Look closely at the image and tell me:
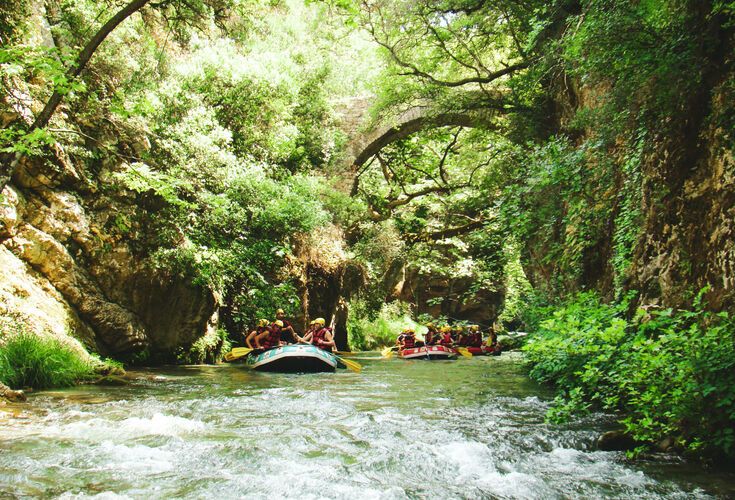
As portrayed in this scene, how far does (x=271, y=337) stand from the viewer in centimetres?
1127

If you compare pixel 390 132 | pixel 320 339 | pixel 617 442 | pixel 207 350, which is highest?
pixel 390 132

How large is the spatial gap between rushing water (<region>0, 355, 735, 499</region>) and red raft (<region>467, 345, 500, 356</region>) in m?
9.69

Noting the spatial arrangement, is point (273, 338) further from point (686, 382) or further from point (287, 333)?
point (686, 382)

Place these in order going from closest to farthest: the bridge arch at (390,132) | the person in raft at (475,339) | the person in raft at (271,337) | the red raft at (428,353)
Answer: the person in raft at (271,337) → the bridge arch at (390,132) → the red raft at (428,353) → the person in raft at (475,339)

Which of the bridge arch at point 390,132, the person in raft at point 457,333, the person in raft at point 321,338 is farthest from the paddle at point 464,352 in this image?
the bridge arch at point 390,132

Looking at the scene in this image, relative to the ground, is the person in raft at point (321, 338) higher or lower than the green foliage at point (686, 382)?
higher

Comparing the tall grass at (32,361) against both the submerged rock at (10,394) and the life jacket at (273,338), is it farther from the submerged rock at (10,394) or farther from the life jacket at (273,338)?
the life jacket at (273,338)

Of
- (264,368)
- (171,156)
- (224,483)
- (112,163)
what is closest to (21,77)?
(112,163)

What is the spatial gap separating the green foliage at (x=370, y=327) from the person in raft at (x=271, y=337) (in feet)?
22.0

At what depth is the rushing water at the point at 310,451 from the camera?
323 cm

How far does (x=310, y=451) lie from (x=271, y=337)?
24.2 feet

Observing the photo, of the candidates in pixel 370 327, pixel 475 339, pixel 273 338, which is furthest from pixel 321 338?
pixel 370 327

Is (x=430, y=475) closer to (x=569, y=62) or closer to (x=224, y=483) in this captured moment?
(x=224, y=483)

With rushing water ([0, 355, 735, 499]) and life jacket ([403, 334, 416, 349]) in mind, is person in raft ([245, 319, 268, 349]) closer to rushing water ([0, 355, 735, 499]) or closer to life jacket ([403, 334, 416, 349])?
rushing water ([0, 355, 735, 499])
